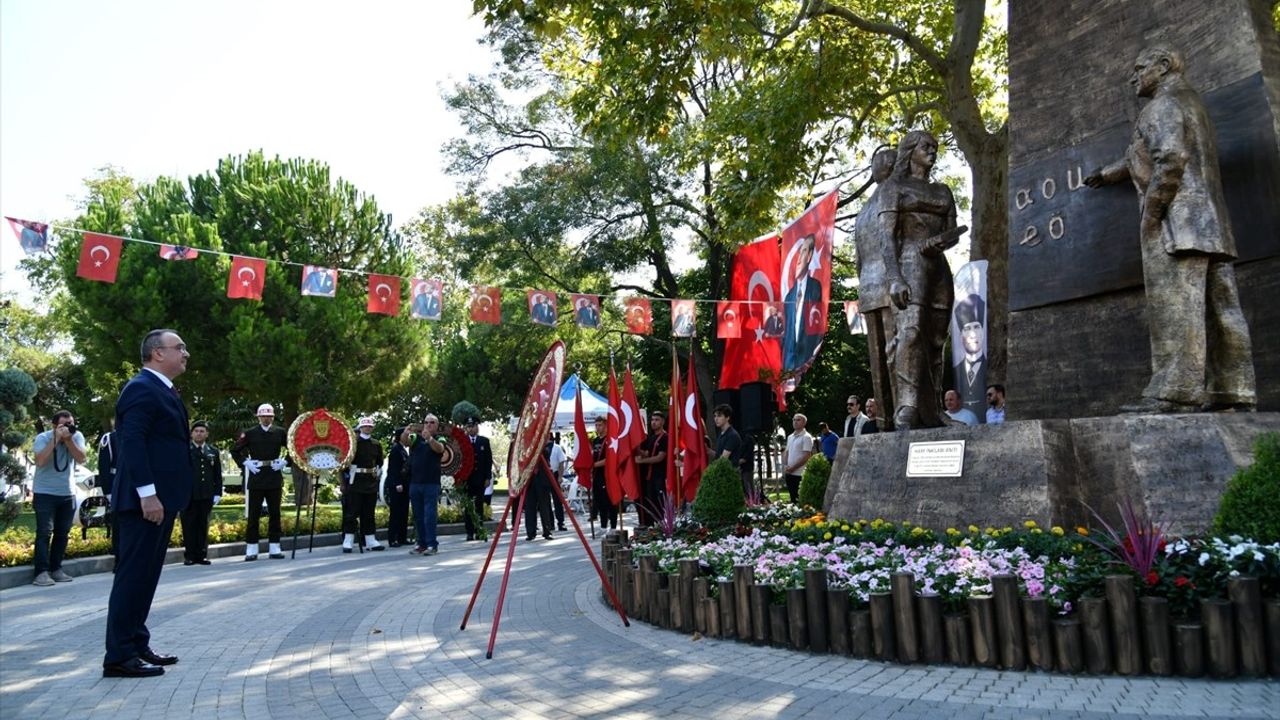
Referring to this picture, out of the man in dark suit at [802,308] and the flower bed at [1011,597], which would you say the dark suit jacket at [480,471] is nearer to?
the man in dark suit at [802,308]

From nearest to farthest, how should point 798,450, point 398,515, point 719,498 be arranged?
point 719,498 → point 798,450 → point 398,515

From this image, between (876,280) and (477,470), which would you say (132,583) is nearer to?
(876,280)

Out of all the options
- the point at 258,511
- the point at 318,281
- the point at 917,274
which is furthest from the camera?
the point at 318,281

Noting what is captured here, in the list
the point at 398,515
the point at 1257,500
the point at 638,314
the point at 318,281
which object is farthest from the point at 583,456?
the point at 1257,500

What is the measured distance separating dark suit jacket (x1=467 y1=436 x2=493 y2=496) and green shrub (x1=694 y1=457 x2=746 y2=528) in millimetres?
7059

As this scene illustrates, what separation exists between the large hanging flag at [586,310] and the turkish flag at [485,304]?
5.50ft

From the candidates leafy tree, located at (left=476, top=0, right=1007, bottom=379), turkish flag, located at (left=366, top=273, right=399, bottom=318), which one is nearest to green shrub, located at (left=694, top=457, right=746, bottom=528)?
leafy tree, located at (left=476, top=0, right=1007, bottom=379)

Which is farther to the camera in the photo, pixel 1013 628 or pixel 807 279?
pixel 807 279

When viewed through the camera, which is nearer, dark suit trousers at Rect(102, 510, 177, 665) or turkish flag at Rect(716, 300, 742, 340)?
dark suit trousers at Rect(102, 510, 177, 665)

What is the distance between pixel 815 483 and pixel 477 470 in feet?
24.1

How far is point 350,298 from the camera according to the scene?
31281mm

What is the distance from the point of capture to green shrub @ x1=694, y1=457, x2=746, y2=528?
9.12 meters

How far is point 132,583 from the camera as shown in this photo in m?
5.41

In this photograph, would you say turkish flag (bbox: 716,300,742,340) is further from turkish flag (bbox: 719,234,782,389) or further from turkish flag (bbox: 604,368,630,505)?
turkish flag (bbox: 604,368,630,505)
